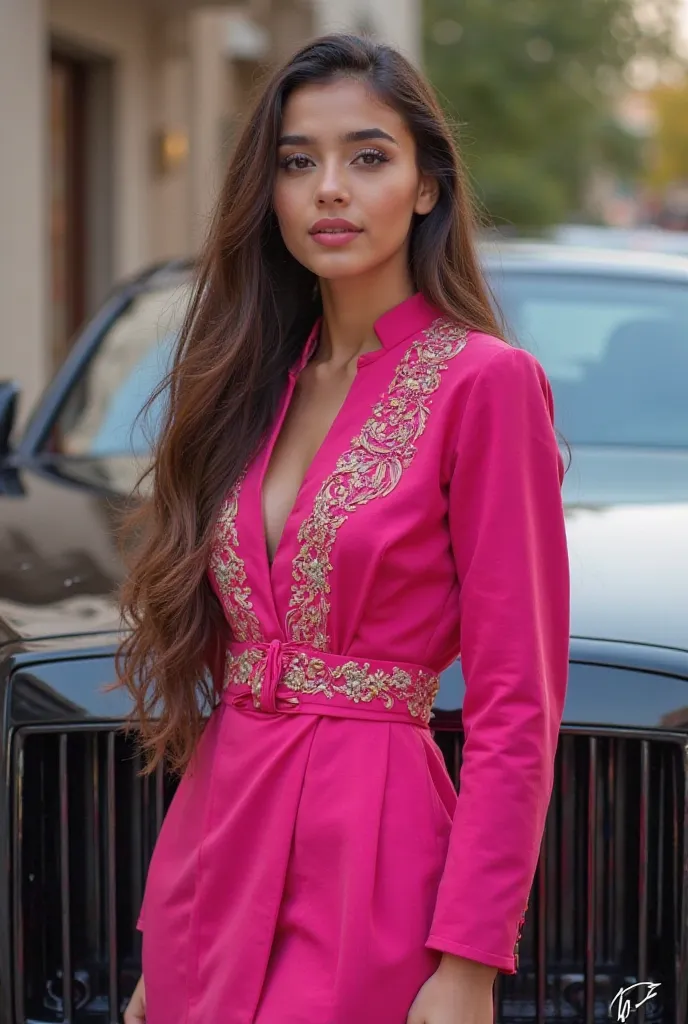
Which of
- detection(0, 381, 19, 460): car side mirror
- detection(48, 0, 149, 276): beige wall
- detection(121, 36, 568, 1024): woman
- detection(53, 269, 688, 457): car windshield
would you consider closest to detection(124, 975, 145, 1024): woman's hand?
detection(121, 36, 568, 1024): woman

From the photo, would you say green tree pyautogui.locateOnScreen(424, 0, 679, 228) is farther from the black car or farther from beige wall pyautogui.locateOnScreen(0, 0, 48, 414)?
the black car

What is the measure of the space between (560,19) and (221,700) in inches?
782

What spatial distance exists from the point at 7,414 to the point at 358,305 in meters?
2.00

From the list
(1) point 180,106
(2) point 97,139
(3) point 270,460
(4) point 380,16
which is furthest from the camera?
(4) point 380,16

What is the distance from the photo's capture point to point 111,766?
2314 mm

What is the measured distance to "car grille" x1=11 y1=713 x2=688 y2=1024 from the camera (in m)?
2.24

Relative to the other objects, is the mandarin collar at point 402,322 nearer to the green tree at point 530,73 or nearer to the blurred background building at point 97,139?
the blurred background building at point 97,139

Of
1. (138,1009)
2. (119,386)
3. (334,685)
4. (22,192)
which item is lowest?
(138,1009)

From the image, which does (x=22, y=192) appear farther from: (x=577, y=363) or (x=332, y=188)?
(x=332, y=188)

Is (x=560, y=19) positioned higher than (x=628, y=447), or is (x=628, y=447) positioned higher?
(x=560, y=19)

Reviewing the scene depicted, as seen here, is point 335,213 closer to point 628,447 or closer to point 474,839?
point 474,839

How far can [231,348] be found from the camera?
6.68 feet

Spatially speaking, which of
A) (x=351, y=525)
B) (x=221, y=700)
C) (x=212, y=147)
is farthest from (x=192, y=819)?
(x=212, y=147)
